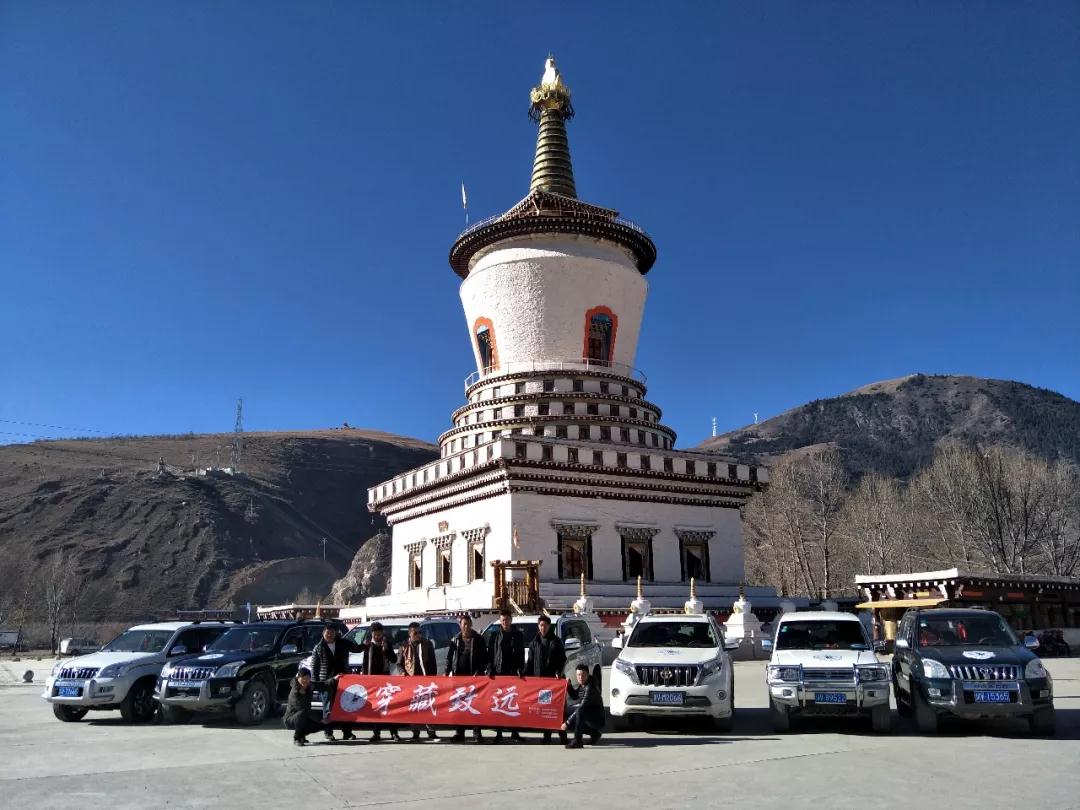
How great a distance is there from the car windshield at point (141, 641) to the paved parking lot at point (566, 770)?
2.79 metres

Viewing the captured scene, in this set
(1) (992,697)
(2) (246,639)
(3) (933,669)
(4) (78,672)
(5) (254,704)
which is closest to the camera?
(1) (992,697)

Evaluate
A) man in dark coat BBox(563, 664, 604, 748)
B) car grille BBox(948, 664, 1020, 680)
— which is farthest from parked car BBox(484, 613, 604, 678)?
car grille BBox(948, 664, 1020, 680)

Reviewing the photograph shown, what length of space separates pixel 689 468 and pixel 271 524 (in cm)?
7782

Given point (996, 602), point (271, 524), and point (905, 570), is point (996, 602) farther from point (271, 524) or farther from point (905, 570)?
point (271, 524)

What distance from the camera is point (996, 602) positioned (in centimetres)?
3303

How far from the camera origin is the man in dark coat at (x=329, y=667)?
1362 centimetres

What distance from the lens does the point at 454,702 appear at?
43.1 ft

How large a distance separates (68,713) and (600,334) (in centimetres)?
2775

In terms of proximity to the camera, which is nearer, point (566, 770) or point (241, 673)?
point (566, 770)

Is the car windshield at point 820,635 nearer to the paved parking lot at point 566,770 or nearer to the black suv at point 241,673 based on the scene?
the paved parking lot at point 566,770

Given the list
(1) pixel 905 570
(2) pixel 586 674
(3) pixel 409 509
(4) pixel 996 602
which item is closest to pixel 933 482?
(1) pixel 905 570

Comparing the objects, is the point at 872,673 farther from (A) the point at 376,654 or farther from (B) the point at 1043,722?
(A) the point at 376,654

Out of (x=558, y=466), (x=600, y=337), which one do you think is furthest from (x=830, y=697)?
(x=600, y=337)

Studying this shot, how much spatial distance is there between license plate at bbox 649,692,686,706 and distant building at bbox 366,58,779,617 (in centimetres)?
1665
